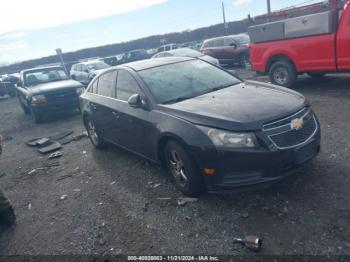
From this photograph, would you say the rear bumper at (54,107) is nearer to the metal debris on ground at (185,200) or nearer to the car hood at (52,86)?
the car hood at (52,86)

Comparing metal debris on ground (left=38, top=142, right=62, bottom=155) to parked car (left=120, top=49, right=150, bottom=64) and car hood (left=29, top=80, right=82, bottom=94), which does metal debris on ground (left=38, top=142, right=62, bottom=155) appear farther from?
parked car (left=120, top=49, right=150, bottom=64)

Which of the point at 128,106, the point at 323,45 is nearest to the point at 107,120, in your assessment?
the point at 128,106

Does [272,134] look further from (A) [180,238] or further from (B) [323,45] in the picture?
(B) [323,45]

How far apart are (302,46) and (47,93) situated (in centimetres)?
829

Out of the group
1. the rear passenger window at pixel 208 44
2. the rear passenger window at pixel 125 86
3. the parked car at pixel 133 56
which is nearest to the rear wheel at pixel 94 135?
→ the rear passenger window at pixel 125 86

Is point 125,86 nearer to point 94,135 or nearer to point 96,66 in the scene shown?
point 94,135

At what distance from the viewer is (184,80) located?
4.92 m

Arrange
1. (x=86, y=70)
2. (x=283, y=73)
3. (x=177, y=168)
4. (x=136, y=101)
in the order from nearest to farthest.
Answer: (x=177, y=168), (x=136, y=101), (x=283, y=73), (x=86, y=70)

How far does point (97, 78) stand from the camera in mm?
6492

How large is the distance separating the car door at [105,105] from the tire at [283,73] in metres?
5.99

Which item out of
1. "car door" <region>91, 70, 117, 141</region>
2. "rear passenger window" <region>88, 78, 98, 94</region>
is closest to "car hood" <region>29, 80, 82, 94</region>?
"rear passenger window" <region>88, 78, 98, 94</region>

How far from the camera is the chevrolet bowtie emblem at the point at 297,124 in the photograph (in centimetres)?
372

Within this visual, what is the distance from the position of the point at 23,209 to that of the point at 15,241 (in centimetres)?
92

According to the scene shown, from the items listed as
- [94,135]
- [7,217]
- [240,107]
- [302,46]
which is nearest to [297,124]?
[240,107]
